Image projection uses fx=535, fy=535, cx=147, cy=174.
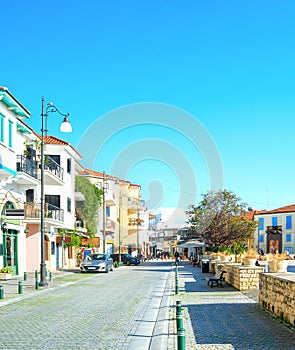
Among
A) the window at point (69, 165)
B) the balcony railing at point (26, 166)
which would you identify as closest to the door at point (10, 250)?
the balcony railing at point (26, 166)

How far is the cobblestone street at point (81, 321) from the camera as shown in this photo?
396 inches

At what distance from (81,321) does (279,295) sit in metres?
4.72

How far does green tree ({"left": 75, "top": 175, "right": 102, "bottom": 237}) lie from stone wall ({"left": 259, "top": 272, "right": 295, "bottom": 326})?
130 feet

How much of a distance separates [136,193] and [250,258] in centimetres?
7978

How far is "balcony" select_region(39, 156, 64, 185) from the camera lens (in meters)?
37.0

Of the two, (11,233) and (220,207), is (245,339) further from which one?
(220,207)

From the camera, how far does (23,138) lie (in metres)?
34.4

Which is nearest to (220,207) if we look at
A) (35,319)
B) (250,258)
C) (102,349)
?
(250,258)

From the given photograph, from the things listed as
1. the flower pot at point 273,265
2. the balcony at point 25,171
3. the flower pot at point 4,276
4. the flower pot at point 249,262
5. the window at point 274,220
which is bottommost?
the window at point 274,220

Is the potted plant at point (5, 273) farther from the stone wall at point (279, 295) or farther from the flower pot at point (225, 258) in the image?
the stone wall at point (279, 295)

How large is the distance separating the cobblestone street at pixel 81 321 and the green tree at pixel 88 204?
3273cm

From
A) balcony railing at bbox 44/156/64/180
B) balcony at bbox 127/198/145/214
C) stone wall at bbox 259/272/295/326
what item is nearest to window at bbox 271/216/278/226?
balcony at bbox 127/198/145/214

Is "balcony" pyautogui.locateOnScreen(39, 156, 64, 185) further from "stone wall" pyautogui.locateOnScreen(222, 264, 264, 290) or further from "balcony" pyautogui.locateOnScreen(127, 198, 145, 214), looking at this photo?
"balcony" pyautogui.locateOnScreen(127, 198, 145, 214)

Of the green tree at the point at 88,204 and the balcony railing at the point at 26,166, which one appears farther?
the green tree at the point at 88,204
